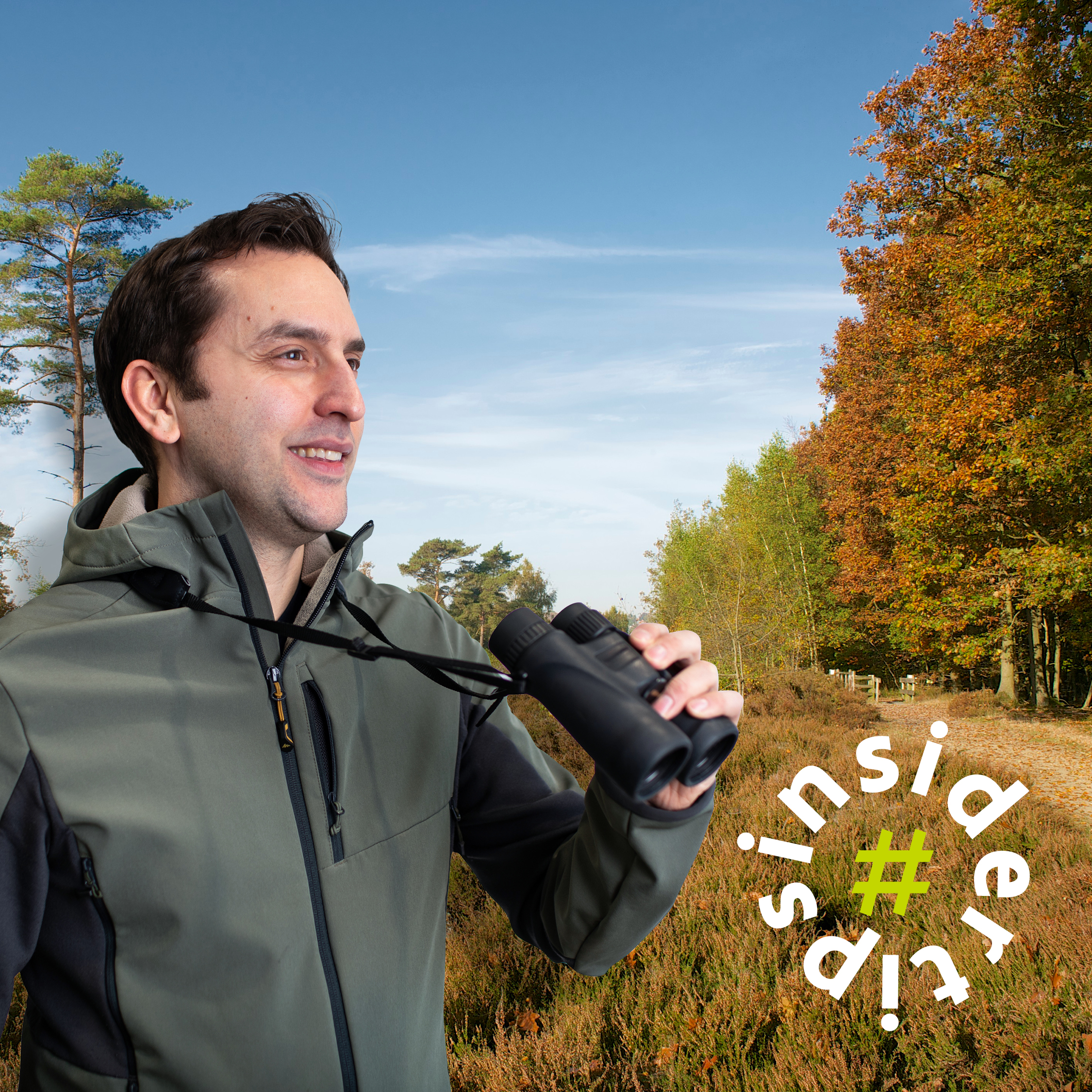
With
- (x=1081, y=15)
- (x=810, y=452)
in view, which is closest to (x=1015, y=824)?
(x=1081, y=15)

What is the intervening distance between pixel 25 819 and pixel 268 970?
1.58ft

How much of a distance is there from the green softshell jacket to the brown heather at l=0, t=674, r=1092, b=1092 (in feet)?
8.15

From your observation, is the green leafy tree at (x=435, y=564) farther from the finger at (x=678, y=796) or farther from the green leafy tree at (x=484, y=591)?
the finger at (x=678, y=796)

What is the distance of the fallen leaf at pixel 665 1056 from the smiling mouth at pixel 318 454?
336cm

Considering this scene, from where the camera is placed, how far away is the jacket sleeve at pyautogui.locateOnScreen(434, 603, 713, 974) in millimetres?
1424

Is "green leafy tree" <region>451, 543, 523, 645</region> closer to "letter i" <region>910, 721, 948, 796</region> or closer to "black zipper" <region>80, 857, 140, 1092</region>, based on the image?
"letter i" <region>910, 721, 948, 796</region>

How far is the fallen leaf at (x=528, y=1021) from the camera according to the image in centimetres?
400

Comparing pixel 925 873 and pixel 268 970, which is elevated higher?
pixel 268 970

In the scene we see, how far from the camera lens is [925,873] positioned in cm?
614

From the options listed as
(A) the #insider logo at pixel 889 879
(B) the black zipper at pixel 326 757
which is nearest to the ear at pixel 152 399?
(B) the black zipper at pixel 326 757

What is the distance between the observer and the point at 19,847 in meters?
1.29

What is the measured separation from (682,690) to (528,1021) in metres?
3.60

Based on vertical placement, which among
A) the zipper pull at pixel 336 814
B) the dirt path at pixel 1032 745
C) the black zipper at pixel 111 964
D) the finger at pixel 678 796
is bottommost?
the dirt path at pixel 1032 745

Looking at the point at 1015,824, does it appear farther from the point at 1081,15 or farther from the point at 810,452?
the point at 810,452
